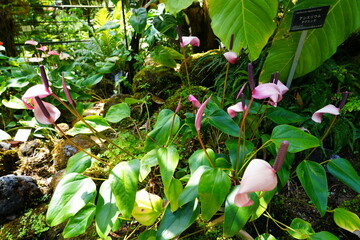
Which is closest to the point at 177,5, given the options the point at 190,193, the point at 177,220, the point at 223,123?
the point at 223,123

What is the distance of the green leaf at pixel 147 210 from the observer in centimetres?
98

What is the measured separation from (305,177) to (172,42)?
2829mm

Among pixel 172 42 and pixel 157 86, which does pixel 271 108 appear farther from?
pixel 172 42

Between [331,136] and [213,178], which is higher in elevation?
[213,178]

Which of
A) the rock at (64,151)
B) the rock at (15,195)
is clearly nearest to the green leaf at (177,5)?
the rock at (64,151)

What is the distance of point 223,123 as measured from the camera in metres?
0.97

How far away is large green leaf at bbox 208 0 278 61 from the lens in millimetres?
A: 1077

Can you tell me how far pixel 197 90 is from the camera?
184 cm

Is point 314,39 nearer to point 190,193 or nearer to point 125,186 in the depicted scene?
point 190,193

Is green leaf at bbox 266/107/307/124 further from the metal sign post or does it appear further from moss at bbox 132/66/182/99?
moss at bbox 132/66/182/99

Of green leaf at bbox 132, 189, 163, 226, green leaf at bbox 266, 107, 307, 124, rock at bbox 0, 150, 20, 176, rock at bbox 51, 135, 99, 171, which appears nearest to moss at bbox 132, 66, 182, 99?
rock at bbox 51, 135, 99, 171

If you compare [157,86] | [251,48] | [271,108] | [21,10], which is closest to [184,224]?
[271,108]

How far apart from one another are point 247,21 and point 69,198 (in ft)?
3.36

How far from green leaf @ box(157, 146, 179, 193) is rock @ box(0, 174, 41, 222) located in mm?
1020
